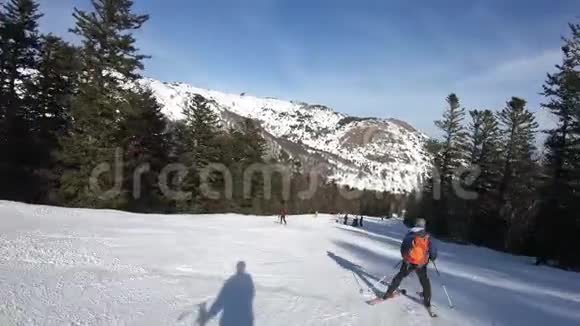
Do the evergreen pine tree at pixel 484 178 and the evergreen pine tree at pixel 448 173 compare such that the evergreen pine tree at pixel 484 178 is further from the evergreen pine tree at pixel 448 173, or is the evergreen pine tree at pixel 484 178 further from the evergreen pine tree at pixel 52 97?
the evergreen pine tree at pixel 52 97

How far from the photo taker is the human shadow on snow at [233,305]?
7.13 meters

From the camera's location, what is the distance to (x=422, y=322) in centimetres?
776

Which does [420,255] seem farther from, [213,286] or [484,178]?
[484,178]

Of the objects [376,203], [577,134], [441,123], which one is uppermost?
[441,123]

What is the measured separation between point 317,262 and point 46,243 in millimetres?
8146

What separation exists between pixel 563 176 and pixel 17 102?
1492 inches

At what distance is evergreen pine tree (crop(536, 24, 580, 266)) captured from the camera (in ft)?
77.0

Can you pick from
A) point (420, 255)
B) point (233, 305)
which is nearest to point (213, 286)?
point (233, 305)

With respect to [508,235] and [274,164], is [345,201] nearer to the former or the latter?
[274,164]

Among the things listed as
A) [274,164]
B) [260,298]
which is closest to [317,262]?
[260,298]

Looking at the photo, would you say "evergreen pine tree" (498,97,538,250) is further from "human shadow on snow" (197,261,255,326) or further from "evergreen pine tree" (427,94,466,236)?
"human shadow on snow" (197,261,255,326)

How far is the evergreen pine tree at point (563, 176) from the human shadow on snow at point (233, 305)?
19.8m

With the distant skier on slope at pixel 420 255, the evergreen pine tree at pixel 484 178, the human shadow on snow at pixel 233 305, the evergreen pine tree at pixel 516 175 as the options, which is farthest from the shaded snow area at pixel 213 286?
the evergreen pine tree at pixel 484 178

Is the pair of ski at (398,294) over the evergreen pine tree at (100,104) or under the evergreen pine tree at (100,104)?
under
